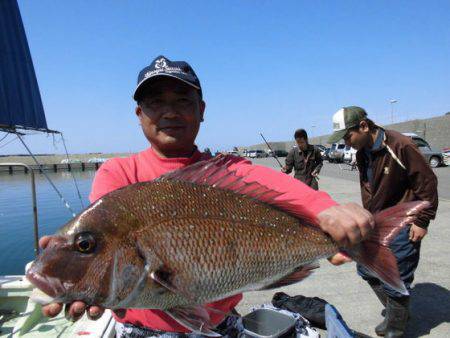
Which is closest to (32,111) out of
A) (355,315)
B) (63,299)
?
(355,315)

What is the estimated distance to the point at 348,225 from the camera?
5.41 feet

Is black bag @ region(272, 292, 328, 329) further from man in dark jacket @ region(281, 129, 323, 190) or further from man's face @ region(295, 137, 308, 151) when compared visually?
Result: man's face @ region(295, 137, 308, 151)

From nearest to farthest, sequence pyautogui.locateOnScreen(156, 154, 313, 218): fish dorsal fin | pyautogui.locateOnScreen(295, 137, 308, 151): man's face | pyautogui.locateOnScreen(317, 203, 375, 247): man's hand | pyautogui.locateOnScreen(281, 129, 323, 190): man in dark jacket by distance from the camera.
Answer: pyautogui.locateOnScreen(317, 203, 375, 247): man's hand → pyautogui.locateOnScreen(156, 154, 313, 218): fish dorsal fin → pyautogui.locateOnScreen(295, 137, 308, 151): man's face → pyautogui.locateOnScreen(281, 129, 323, 190): man in dark jacket

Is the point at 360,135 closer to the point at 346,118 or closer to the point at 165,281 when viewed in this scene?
the point at 346,118

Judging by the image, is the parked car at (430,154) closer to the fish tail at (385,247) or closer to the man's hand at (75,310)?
the fish tail at (385,247)

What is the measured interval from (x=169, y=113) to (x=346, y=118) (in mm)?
2844

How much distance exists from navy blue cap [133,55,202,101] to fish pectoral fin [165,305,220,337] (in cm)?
116

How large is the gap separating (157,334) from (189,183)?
2.82ft

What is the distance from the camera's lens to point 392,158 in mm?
4051

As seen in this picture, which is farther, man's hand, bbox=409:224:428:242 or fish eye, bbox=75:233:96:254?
man's hand, bbox=409:224:428:242

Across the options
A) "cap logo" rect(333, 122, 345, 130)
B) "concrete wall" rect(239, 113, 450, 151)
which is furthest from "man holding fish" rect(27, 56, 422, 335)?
"concrete wall" rect(239, 113, 450, 151)

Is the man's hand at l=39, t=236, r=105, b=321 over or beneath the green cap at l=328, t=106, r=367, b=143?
beneath

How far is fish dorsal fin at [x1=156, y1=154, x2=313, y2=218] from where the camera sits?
5.78 ft

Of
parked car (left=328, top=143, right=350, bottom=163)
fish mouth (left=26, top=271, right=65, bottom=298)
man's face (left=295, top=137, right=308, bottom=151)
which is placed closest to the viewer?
fish mouth (left=26, top=271, right=65, bottom=298)
